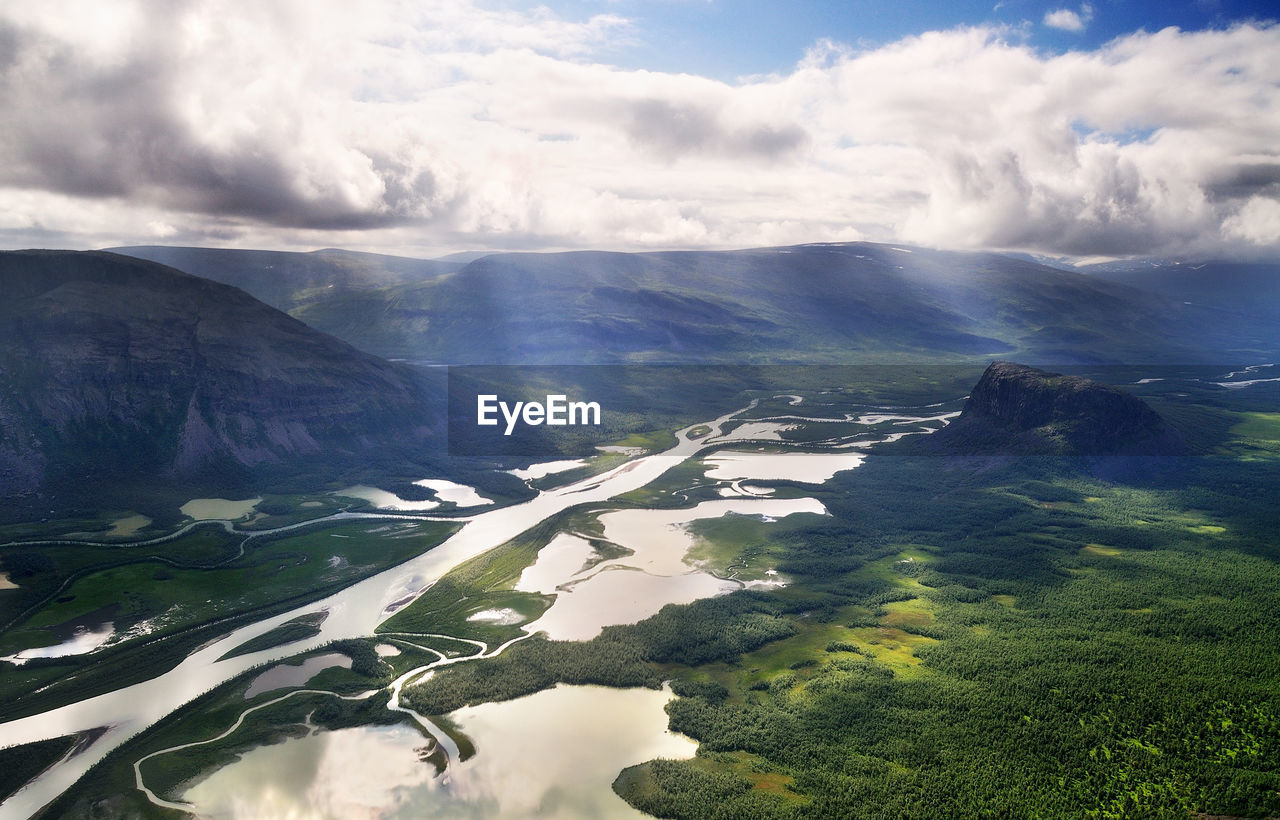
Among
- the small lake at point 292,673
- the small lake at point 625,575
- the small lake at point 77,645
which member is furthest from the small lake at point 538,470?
the small lake at point 77,645

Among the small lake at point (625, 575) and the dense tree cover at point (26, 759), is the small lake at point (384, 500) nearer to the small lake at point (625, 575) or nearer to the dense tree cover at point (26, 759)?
the small lake at point (625, 575)

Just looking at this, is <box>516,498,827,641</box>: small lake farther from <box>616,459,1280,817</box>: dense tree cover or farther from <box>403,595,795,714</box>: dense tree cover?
<box>616,459,1280,817</box>: dense tree cover

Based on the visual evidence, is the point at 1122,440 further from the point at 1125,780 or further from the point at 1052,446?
the point at 1125,780

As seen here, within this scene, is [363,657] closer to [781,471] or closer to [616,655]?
[616,655]

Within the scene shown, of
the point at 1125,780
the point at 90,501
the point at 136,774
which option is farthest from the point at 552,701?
the point at 90,501

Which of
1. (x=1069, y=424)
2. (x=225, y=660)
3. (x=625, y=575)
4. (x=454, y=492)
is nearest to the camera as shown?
(x=225, y=660)

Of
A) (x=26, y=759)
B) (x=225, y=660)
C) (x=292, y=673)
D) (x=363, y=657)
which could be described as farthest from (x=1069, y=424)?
(x=26, y=759)
